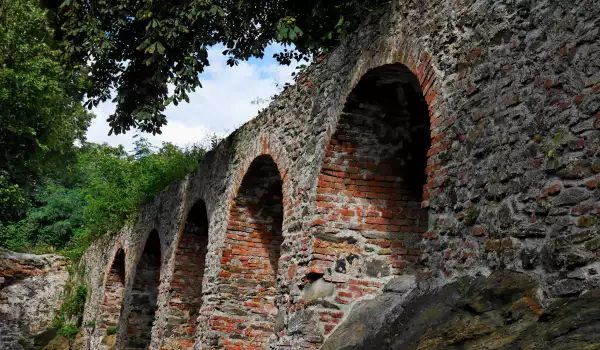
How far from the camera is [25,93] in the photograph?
54.0ft

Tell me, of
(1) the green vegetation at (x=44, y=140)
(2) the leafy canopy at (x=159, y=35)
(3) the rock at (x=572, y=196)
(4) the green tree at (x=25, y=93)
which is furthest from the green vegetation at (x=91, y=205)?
(3) the rock at (x=572, y=196)

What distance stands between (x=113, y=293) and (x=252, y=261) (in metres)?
9.40

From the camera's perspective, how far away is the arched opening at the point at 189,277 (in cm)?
1082

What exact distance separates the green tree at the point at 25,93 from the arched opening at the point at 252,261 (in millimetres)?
8498

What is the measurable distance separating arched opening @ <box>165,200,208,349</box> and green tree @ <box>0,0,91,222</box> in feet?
20.5

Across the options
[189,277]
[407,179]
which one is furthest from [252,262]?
[407,179]

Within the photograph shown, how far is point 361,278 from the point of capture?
6094 mm

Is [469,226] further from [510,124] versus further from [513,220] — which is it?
[510,124]

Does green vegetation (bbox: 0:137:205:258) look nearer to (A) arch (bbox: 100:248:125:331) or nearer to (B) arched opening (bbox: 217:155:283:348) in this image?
(A) arch (bbox: 100:248:125:331)

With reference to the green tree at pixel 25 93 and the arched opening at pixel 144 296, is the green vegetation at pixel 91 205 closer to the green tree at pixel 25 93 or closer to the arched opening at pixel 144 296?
the arched opening at pixel 144 296

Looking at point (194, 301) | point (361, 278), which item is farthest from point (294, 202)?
point (194, 301)

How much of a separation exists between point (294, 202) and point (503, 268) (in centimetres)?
345

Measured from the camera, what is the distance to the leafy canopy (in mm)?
8734

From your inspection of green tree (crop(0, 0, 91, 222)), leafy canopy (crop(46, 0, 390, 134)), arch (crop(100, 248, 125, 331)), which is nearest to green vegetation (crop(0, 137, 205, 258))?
arch (crop(100, 248, 125, 331))
